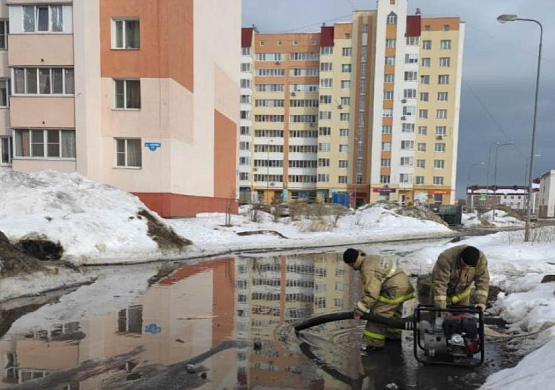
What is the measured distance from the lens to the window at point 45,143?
21828mm

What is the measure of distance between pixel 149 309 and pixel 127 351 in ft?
6.89

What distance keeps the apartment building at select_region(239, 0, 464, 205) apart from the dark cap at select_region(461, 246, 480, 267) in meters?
57.6

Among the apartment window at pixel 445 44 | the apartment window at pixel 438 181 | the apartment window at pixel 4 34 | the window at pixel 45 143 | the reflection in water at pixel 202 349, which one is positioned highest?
the apartment window at pixel 445 44

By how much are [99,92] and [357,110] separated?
52.5m

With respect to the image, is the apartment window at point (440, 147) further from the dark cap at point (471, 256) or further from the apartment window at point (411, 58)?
the dark cap at point (471, 256)

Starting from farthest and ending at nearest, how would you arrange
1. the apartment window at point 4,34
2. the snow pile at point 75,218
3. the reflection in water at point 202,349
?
the apartment window at point 4,34 < the snow pile at point 75,218 < the reflection in water at point 202,349

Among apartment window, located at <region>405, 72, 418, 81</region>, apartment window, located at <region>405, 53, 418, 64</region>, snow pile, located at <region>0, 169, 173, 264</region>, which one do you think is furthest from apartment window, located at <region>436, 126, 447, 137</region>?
snow pile, located at <region>0, 169, 173, 264</region>

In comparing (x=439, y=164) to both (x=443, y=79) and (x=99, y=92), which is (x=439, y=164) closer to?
(x=443, y=79)

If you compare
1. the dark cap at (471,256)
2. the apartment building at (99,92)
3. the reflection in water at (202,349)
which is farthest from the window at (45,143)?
the dark cap at (471,256)

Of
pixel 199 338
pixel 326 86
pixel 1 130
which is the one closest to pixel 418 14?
pixel 326 86

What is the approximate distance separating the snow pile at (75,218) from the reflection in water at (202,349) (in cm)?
452

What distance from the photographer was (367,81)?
68.8m

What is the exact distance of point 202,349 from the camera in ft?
17.4

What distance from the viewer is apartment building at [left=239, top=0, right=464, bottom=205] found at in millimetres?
65625
